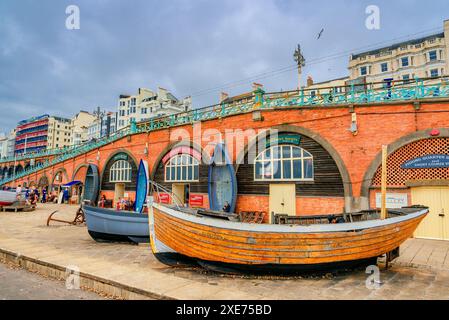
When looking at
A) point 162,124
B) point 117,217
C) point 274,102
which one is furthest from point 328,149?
point 162,124

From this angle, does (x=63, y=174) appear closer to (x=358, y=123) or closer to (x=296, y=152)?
(x=296, y=152)

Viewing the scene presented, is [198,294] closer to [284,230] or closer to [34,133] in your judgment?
[284,230]

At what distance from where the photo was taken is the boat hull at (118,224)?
10.5 metres

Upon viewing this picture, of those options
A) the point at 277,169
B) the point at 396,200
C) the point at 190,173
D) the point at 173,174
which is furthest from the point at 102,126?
the point at 396,200

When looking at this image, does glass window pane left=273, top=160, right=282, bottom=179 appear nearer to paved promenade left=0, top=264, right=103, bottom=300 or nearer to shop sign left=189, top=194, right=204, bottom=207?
shop sign left=189, top=194, right=204, bottom=207

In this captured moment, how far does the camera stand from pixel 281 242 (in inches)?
240

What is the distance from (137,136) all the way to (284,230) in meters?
18.5

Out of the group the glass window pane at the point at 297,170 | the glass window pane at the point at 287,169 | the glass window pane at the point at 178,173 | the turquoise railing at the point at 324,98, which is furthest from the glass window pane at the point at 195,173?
the glass window pane at the point at 297,170

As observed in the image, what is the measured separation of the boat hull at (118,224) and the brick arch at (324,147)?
6.95 m

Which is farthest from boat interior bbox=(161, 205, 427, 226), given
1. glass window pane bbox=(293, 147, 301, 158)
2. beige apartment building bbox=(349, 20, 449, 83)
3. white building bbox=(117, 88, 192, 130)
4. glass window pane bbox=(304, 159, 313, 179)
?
white building bbox=(117, 88, 192, 130)

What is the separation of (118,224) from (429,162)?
12.5 meters

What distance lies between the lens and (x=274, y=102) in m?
14.9

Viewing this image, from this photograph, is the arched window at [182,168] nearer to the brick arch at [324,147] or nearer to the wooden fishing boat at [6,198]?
the brick arch at [324,147]

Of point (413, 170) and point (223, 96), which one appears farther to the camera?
point (223, 96)
